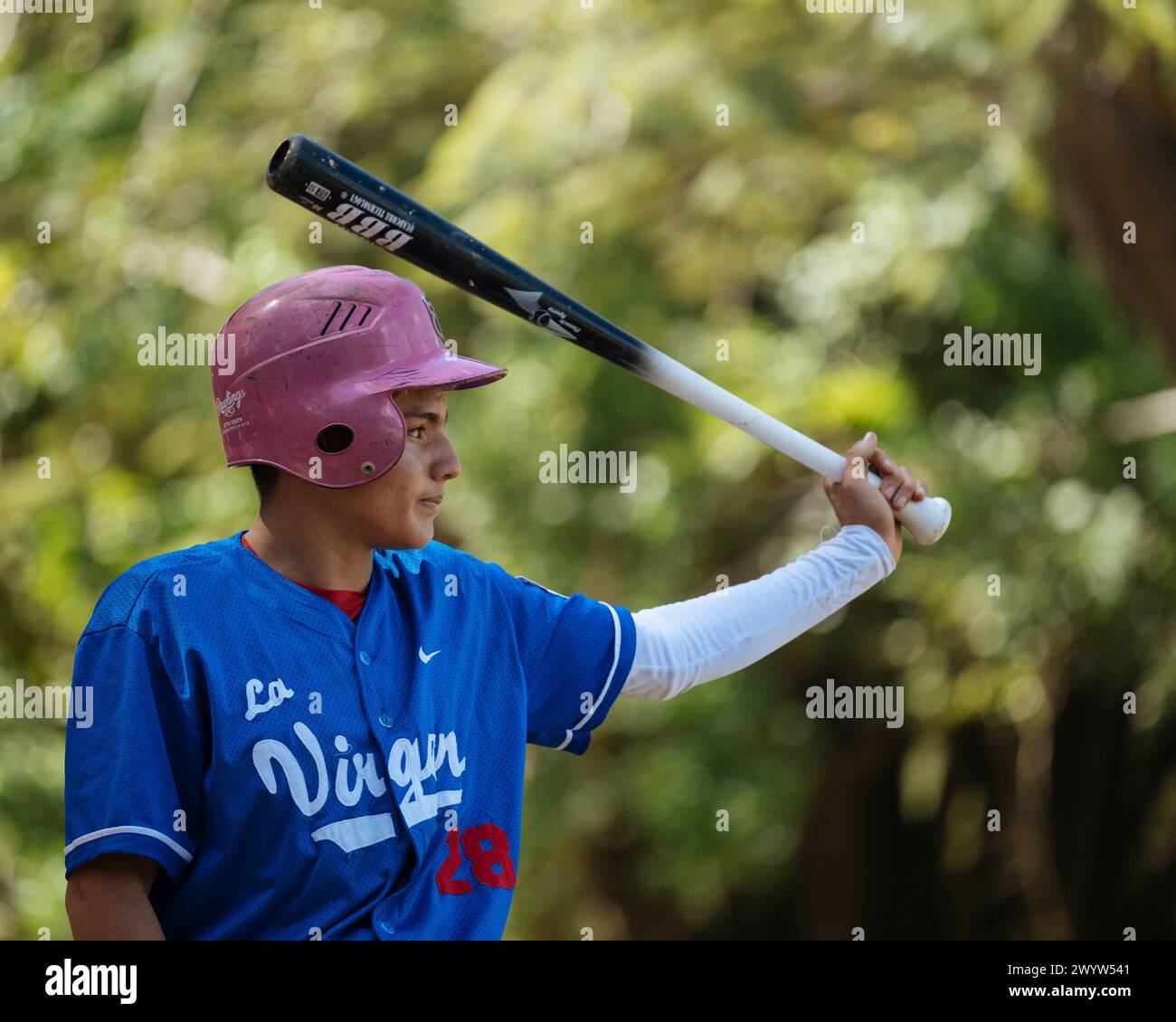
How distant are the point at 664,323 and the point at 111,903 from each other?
17.6 feet

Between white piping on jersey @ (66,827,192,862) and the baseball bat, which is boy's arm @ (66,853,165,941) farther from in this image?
the baseball bat

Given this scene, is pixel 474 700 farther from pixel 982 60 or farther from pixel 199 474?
pixel 199 474

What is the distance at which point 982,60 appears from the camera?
5973 mm

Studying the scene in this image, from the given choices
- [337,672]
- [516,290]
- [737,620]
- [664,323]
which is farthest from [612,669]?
[664,323]

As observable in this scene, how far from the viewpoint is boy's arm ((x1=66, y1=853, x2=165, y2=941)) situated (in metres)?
1.95

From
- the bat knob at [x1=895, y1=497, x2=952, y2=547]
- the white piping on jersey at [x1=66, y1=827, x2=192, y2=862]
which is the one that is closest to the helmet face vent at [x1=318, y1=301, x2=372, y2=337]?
the white piping on jersey at [x1=66, y1=827, x2=192, y2=862]

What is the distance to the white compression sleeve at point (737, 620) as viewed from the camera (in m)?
2.55

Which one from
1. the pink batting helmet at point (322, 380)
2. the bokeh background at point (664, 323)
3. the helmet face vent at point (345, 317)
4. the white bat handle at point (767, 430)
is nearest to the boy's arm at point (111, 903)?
the pink batting helmet at point (322, 380)

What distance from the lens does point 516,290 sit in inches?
108

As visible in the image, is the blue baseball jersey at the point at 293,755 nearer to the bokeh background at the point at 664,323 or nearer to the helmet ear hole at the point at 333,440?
the helmet ear hole at the point at 333,440

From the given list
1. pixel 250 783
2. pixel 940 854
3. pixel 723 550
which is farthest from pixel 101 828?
pixel 940 854

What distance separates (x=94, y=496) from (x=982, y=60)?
424cm

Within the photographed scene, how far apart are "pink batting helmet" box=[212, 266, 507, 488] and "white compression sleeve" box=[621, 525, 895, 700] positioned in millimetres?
577

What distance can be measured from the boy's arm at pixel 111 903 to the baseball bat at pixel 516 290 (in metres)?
1.08
